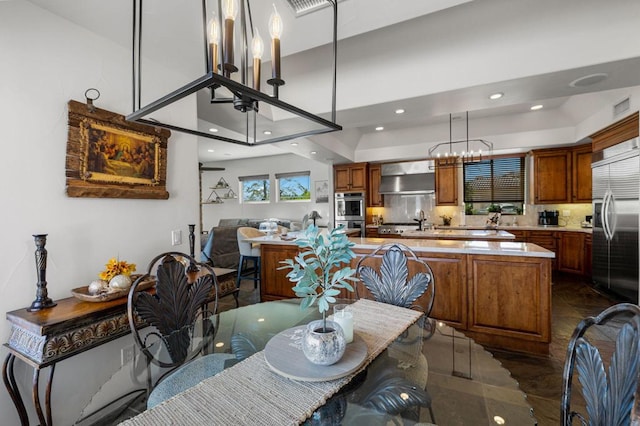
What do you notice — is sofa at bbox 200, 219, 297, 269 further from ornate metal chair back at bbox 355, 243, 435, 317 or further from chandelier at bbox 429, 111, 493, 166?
chandelier at bbox 429, 111, 493, 166

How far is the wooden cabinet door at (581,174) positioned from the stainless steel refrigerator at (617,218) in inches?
33.0

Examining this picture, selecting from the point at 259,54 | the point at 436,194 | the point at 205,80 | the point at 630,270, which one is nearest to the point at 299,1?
the point at 259,54

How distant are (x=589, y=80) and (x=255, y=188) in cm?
760

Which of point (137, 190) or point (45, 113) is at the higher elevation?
point (45, 113)

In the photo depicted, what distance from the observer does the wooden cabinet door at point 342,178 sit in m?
6.81

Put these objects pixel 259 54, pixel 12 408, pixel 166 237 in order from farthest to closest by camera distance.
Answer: pixel 166 237, pixel 12 408, pixel 259 54

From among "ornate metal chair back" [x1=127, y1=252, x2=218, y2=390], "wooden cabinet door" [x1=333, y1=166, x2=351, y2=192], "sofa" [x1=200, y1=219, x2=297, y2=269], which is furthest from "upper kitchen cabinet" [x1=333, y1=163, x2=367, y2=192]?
"ornate metal chair back" [x1=127, y1=252, x2=218, y2=390]

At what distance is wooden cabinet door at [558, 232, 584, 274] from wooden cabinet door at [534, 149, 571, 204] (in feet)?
2.19

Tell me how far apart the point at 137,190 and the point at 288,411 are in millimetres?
1888

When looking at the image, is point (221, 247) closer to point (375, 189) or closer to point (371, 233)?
point (371, 233)

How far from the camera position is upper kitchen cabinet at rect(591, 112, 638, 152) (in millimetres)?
3518

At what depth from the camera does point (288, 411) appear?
0.84 metres

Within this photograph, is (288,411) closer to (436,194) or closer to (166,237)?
(166,237)

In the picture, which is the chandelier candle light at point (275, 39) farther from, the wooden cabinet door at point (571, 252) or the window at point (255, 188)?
the window at point (255, 188)
